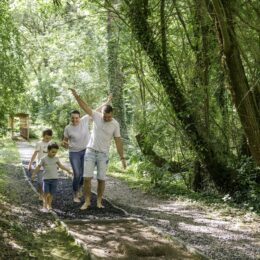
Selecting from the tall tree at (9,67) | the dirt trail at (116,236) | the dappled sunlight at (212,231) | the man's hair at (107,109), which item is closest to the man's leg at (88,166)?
the dirt trail at (116,236)

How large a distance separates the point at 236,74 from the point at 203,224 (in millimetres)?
2776

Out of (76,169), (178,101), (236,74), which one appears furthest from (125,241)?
(178,101)

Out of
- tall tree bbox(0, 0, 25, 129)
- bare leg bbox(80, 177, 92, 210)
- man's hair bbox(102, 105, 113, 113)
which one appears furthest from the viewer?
tall tree bbox(0, 0, 25, 129)

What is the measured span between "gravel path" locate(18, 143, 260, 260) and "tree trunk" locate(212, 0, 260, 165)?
4.58ft

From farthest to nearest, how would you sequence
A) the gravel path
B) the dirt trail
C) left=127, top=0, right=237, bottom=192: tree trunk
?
1. left=127, top=0, right=237, bottom=192: tree trunk
2. the gravel path
3. the dirt trail

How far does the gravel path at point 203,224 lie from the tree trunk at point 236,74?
1.40 meters

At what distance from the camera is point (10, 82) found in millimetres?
11031

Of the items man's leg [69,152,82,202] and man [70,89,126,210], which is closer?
man [70,89,126,210]

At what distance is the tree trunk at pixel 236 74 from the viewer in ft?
27.2

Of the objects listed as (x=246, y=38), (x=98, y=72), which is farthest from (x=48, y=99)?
(x=246, y=38)

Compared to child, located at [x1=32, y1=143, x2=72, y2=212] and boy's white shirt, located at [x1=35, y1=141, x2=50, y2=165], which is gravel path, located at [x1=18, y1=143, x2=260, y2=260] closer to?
child, located at [x1=32, y1=143, x2=72, y2=212]

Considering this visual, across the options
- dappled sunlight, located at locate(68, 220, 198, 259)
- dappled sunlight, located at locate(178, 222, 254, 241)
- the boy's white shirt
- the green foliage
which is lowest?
dappled sunlight, located at locate(178, 222, 254, 241)

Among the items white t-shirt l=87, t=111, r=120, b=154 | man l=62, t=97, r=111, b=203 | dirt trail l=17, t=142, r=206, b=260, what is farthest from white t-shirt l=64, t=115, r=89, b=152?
dirt trail l=17, t=142, r=206, b=260

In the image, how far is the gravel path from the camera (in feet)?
22.8
